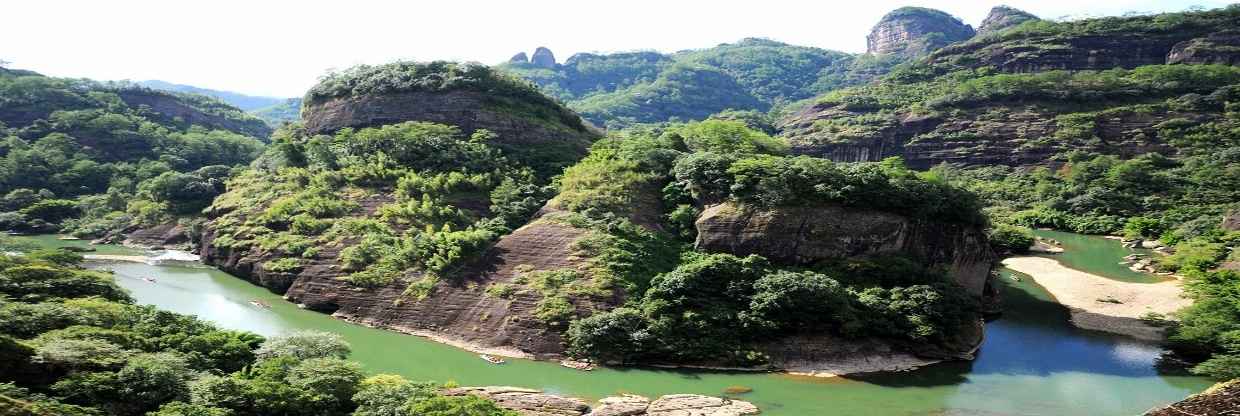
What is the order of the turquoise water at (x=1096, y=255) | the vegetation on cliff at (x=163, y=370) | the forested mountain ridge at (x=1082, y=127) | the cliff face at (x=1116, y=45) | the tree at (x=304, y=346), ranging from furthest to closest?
the cliff face at (x=1116, y=45)
the forested mountain ridge at (x=1082, y=127)
the turquoise water at (x=1096, y=255)
the tree at (x=304, y=346)
the vegetation on cliff at (x=163, y=370)

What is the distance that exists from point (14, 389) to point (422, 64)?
49.3 metres

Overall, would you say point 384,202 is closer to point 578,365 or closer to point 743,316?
point 578,365

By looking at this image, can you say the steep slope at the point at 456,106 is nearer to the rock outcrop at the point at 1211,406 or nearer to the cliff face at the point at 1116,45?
the rock outcrop at the point at 1211,406

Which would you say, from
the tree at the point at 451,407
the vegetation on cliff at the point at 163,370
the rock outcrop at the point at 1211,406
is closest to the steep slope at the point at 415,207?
the vegetation on cliff at the point at 163,370

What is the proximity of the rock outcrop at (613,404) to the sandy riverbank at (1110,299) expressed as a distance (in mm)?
25797

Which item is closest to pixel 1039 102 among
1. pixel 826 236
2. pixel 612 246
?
pixel 826 236

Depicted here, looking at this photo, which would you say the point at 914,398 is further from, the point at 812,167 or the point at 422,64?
the point at 422,64

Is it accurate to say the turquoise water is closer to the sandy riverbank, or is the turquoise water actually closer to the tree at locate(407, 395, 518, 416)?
the sandy riverbank

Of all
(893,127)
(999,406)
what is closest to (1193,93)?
(893,127)

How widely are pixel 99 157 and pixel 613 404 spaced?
A: 79.3m

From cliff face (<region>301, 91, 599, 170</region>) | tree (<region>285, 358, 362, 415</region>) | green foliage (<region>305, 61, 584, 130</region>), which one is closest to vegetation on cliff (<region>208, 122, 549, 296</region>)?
cliff face (<region>301, 91, 599, 170</region>)

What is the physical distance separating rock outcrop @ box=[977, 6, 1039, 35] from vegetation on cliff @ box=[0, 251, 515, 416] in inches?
6950

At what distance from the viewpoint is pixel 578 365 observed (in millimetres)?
35000

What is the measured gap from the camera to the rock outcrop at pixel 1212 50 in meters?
103
